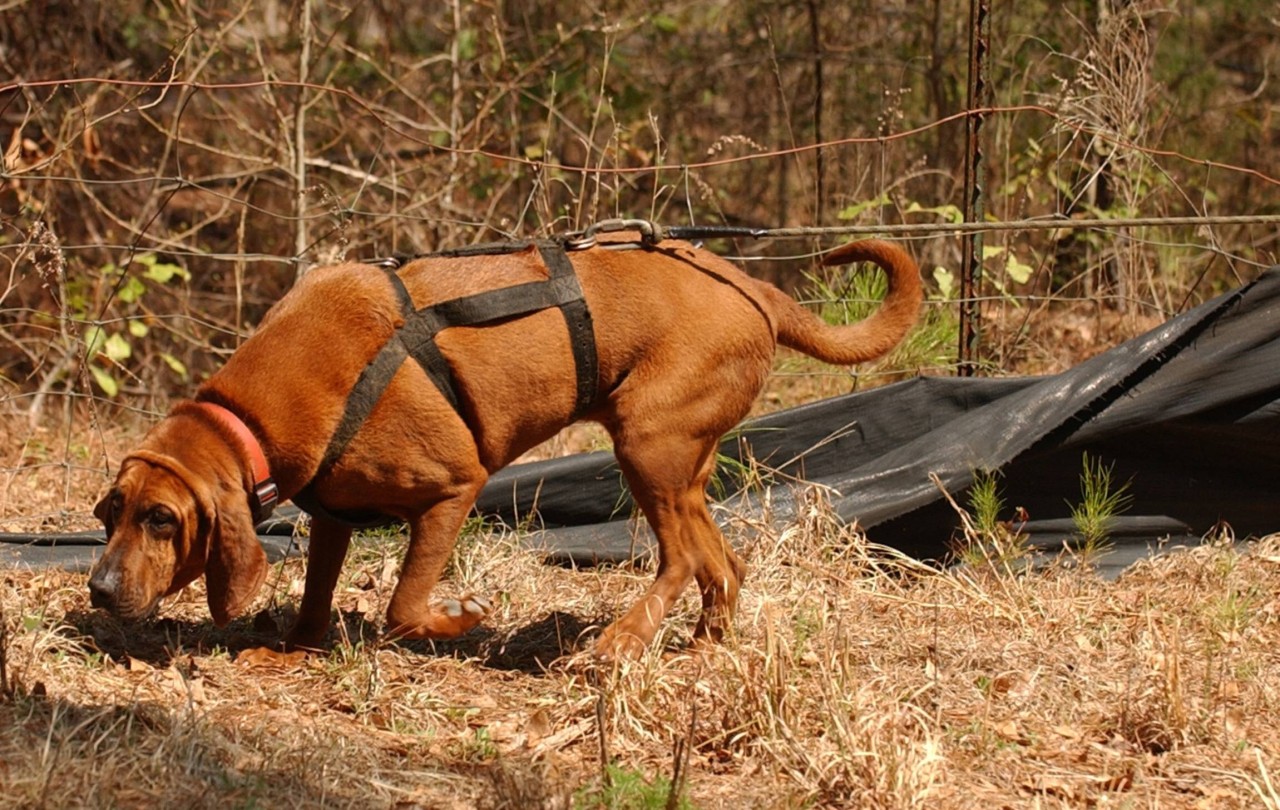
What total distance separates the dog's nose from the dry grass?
24 centimetres

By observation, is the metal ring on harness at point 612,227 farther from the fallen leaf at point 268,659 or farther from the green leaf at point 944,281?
the green leaf at point 944,281

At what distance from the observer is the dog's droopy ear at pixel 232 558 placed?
13.1ft

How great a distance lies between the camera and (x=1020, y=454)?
532cm

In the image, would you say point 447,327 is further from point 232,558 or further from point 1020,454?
point 1020,454

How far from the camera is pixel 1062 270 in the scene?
28.4ft

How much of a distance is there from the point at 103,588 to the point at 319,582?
29.9 inches

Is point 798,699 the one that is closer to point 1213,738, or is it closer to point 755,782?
point 755,782

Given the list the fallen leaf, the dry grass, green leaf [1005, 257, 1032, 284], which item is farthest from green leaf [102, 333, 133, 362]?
green leaf [1005, 257, 1032, 284]

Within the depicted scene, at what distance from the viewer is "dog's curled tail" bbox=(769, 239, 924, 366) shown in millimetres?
4766

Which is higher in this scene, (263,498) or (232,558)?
(263,498)

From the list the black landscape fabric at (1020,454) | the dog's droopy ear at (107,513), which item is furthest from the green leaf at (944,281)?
the dog's droopy ear at (107,513)

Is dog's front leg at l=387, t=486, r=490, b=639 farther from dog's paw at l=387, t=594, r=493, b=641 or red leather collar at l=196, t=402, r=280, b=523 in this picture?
red leather collar at l=196, t=402, r=280, b=523

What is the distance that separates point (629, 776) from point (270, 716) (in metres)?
1.11

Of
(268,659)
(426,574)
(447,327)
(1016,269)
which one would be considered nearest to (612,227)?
(447,327)
